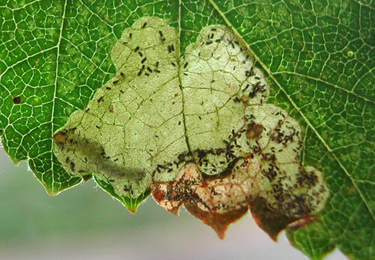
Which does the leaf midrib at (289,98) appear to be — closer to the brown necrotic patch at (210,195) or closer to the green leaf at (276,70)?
the green leaf at (276,70)

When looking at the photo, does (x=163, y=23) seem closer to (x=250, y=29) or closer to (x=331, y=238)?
(x=250, y=29)

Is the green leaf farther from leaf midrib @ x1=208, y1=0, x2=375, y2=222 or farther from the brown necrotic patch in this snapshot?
the brown necrotic patch

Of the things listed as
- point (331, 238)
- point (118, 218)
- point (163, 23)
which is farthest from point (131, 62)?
point (118, 218)

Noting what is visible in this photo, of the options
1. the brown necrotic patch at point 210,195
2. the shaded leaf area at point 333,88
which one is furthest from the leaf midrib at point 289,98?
the brown necrotic patch at point 210,195

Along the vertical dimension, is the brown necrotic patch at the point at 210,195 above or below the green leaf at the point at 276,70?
below

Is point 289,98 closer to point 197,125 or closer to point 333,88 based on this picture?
point 333,88
